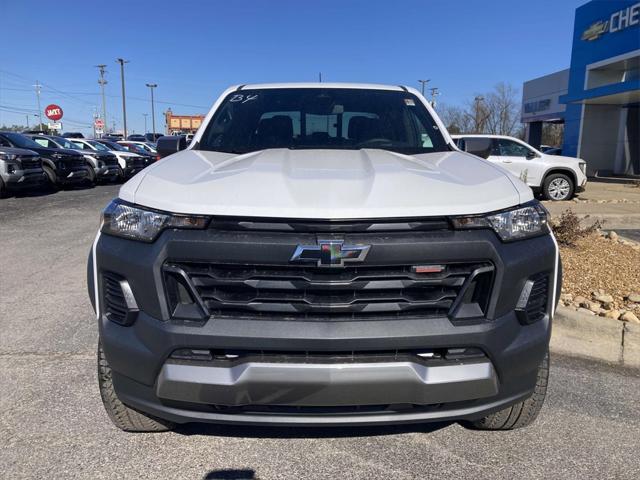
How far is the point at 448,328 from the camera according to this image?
201cm

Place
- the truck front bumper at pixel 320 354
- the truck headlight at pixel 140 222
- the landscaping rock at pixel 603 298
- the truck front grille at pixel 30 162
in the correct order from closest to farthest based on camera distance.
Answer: the truck front bumper at pixel 320 354 → the truck headlight at pixel 140 222 → the landscaping rock at pixel 603 298 → the truck front grille at pixel 30 162

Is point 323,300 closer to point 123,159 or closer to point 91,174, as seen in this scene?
point 91,174

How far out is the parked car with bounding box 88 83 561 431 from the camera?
199 cm

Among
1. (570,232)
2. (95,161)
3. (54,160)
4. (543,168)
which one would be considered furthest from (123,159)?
(570,232)

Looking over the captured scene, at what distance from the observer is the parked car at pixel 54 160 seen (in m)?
14.2

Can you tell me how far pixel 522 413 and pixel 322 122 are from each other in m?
2.26

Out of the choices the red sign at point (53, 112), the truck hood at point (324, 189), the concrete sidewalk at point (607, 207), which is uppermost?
the red sign at point (53, 112)

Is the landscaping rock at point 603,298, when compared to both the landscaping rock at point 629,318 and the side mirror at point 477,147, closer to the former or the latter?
the landscaping rock at point 629,318

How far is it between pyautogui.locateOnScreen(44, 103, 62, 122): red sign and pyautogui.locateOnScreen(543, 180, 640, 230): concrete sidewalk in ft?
102

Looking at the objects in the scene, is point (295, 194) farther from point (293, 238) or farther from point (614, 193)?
point (614, 193)

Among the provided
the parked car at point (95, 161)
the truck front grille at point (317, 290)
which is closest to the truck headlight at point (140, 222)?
Result: the truck front grille at point (317, 290)

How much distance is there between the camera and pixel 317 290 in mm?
2031

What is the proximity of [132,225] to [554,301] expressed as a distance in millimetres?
1874

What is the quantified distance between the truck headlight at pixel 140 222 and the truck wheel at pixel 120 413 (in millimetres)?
603
